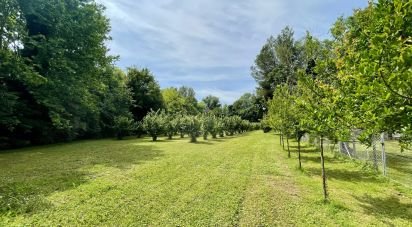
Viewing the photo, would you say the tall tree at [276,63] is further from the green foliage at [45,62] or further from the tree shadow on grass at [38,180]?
the tree shadow on grass at [38,180]

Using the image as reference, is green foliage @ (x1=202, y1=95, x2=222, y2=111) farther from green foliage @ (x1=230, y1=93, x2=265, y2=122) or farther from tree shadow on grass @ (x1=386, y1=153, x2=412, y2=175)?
tree shadow on grass @ (x1=386, y1=153, x2=412, y2=175)

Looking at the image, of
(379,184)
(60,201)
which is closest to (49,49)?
(60,201)

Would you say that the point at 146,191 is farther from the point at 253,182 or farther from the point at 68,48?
the point at 68,48

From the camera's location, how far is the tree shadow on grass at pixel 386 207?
621cm

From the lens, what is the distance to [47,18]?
16.5m

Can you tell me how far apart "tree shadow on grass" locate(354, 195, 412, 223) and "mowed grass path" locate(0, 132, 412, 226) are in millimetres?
21

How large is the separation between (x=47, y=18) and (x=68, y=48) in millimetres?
2087

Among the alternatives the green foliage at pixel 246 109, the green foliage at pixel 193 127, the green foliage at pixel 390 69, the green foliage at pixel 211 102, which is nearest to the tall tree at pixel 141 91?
the green foliage at pixel 193 127

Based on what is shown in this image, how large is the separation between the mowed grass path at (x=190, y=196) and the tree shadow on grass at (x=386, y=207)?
0.02 metres

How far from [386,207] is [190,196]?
16.5 ft

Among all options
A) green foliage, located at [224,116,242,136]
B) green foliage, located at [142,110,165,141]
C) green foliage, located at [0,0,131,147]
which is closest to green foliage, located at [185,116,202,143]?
green foliage, located at [142,110,165,141]

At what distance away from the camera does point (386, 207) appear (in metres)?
6.75

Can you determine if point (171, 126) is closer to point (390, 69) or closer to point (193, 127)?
point (193, 127)

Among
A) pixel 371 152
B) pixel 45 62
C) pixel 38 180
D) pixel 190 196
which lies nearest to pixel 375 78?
pixel 190 196
